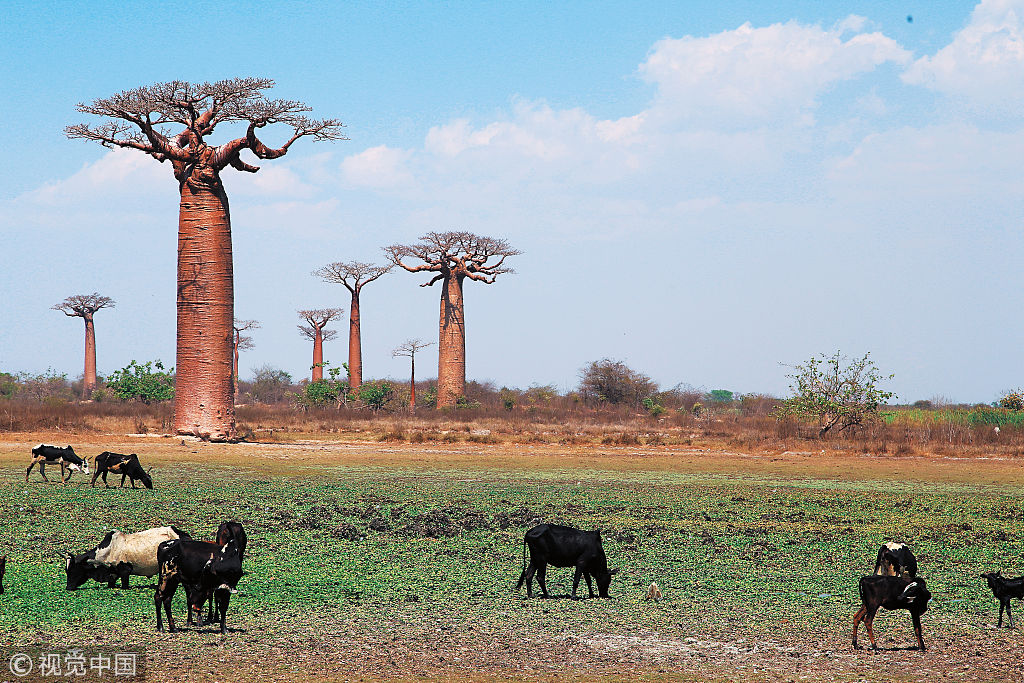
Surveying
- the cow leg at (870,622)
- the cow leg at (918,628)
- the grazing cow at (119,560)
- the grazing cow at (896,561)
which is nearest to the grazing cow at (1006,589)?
the grazing cow at (896,561)

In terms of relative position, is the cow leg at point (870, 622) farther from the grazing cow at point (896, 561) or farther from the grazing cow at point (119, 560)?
the grazing cow at point (119, 560)

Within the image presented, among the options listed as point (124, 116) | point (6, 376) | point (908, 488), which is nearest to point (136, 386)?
point (6, 376)

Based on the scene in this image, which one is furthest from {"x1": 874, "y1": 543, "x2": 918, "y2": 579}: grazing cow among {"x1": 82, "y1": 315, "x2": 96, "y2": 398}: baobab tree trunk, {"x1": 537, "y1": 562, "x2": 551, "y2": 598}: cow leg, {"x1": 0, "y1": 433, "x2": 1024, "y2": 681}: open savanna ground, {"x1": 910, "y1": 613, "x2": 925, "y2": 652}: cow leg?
{"x1": 82, "y1": 315, "x2": 96, "y2": 398}: baobab tree trunk

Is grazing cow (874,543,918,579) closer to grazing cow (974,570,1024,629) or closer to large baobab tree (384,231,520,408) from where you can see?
grazing cow (974,570,1024,629)

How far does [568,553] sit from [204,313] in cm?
2278

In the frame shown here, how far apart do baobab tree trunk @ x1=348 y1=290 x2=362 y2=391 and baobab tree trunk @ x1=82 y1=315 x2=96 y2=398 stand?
2380 centimetres

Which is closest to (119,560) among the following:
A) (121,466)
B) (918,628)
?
(918,628)

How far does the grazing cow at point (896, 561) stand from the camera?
738 centimetres

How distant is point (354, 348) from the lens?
2397 inches

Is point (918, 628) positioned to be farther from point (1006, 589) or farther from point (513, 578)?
point (513, 578)

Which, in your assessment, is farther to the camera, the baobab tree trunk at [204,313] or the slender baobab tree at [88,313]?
the slender baobab tree at [88,313]

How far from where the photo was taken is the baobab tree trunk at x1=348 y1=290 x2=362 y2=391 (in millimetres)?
60312

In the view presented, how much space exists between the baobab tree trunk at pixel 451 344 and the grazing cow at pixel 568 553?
1769 inches

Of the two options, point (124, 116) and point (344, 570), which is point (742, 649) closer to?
point (344, 570)
